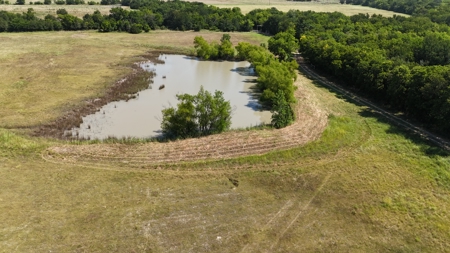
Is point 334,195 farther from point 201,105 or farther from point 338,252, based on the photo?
point 201,105

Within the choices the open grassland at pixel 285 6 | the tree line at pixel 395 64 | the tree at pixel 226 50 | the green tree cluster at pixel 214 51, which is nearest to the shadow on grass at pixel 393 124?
the tree line at pixel 395 64

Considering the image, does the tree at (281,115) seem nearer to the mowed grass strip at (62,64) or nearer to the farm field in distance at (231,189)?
the farm field in distance at (231,189)

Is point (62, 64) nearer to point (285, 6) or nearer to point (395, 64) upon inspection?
point (395, 64)

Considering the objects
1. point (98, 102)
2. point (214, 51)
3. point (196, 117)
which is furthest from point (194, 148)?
point (214, 51)

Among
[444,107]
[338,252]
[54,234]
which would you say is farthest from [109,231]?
[444,107]

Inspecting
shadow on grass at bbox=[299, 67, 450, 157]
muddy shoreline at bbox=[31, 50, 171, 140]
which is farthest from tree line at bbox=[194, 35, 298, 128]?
muddy shoreline at bbox=[31, 50, 171, 140]

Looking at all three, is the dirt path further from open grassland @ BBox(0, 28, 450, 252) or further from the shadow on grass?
open grassland @ BBox(0, 28, 450, 252)

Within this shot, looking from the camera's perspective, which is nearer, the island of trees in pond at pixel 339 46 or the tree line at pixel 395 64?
the tree line at pixel 395 64
